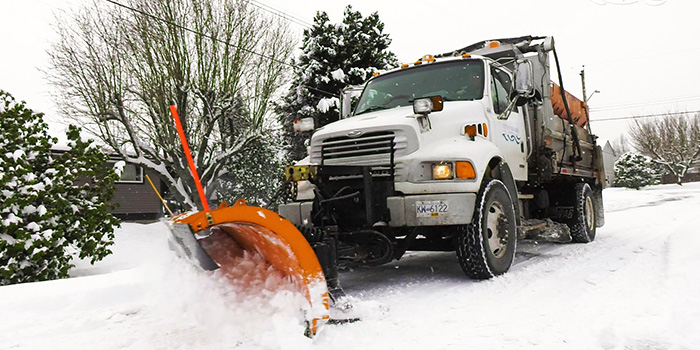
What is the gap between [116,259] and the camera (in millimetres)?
11469

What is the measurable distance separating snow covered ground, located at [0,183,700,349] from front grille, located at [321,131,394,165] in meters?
1.27

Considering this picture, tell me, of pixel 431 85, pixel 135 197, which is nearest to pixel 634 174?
pixel 135 197

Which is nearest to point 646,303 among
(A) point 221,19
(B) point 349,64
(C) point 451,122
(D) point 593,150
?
(C) point 451,122

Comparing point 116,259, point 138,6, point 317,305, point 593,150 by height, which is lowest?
point 116,259

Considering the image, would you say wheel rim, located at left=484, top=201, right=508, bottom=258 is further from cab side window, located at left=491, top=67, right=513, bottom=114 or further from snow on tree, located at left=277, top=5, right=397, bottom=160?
snow on tree, located at left=277, top=5, right=397, bottom=160

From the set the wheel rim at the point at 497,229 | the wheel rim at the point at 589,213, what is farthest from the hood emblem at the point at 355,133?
the wheel rim at the point at 589,213

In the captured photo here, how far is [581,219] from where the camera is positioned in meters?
7.94

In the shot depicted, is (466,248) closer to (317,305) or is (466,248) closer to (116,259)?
(317,305)

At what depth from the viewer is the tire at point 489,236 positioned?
15.0 ft

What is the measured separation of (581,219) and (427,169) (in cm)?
470

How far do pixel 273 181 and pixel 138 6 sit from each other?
901 centimetres

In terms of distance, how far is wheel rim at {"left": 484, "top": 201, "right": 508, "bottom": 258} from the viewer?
194 inches

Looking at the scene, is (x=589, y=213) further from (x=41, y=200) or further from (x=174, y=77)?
(x=174, y=77)

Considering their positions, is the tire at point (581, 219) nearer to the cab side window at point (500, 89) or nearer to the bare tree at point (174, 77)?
the cab side window at point (500, 89)
